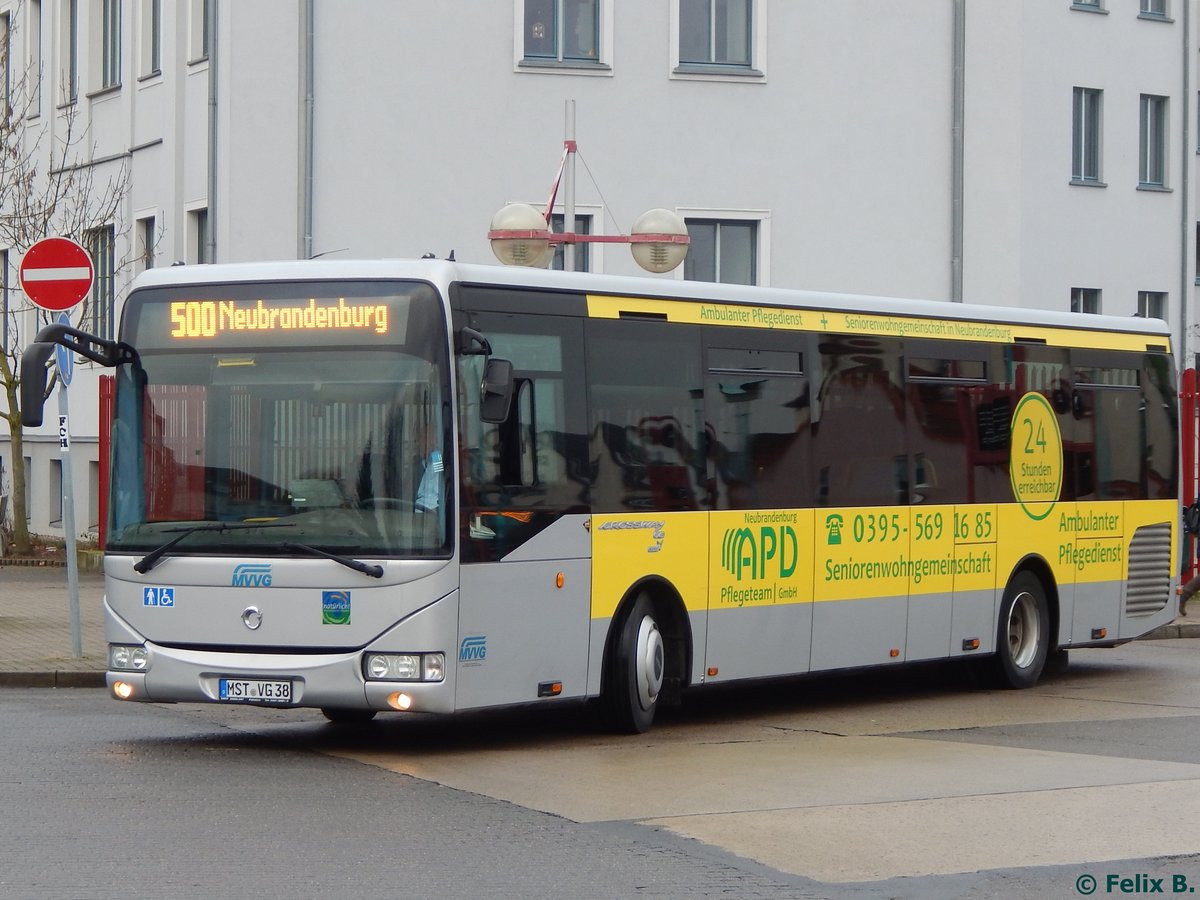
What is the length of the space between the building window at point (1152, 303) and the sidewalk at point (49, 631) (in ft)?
34.6

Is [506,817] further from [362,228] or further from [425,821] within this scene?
[362,228]

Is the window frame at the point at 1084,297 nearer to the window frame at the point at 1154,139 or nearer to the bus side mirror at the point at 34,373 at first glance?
the window frame at the point at 1154,139

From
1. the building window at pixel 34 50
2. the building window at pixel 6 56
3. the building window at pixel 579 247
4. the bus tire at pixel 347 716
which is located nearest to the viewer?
the bus tire at pixel 347 716

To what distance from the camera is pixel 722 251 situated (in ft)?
101

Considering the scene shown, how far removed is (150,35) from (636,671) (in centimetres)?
2131

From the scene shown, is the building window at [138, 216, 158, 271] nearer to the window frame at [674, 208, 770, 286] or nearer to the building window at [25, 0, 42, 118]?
the building window at [25, 0, 42, 118]

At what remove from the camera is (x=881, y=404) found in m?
15.4

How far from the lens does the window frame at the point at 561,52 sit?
1146 inches

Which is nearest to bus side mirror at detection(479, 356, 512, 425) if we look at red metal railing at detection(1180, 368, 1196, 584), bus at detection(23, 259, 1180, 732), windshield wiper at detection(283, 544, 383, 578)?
bus at detection(23, 259, 1180, 732)

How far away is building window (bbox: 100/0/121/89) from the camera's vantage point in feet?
109

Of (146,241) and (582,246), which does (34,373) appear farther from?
(146,241)

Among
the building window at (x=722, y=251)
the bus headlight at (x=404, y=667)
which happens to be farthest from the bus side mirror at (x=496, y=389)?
the building window at (x=722, y=251)

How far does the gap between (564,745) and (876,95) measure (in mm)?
20172

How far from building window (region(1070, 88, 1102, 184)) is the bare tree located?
48.9 ft
